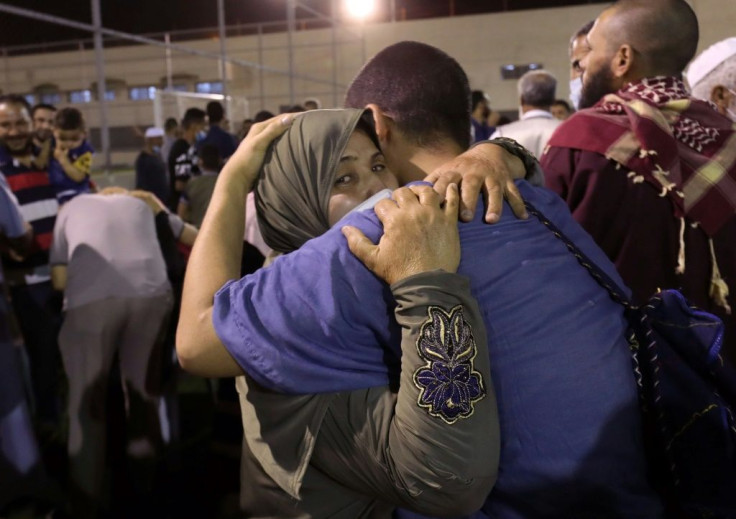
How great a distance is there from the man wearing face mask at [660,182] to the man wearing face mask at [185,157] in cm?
528

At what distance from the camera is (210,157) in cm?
489

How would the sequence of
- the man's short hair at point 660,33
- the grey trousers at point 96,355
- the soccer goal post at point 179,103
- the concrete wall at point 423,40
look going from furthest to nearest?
the concrete wall at point 423,40 → the soccer goal post at point 179,103 → the grey trousers at point 96,355 → the man's short hair at point 660,33

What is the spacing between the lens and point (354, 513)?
118 centimetres

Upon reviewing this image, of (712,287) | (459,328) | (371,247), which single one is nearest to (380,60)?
(371,247)

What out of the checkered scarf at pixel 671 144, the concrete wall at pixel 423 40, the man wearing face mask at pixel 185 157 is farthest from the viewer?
the concrete wall at pixel 423 40

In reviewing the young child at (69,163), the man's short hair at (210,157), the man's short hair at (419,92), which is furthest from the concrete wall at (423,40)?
the man's short hair at (419,92)

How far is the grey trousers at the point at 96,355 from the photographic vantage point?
3205 mm

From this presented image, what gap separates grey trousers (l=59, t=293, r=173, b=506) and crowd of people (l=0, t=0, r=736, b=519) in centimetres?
198

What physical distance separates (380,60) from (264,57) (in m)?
17.5

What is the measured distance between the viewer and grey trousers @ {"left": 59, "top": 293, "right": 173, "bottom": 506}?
126 inches

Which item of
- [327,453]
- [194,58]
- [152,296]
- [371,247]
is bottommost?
[152,296]

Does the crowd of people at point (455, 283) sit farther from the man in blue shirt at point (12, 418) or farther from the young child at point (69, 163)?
the young child at point (69, 163)

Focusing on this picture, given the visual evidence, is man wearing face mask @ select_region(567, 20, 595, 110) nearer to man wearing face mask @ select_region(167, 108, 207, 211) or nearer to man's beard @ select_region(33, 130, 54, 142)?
man's beard @ select_region(33, 130, 54, 142)

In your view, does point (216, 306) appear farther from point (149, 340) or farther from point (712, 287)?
point (149, 340)
